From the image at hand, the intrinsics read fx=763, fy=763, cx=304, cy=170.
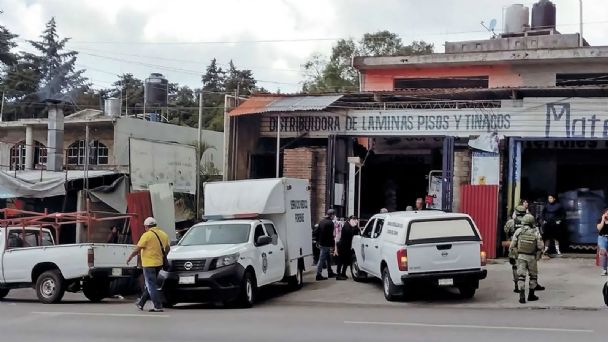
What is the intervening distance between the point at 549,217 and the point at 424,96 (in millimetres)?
4953

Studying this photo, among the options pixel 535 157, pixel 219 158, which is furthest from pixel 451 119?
pixel 219 158

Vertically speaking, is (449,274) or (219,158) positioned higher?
(219,158)

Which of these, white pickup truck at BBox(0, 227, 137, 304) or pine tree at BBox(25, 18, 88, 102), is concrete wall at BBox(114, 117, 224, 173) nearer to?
white pickup truck at BBox(0, 227, 137, 304)

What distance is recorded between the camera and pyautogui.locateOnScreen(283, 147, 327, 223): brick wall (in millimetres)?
23500

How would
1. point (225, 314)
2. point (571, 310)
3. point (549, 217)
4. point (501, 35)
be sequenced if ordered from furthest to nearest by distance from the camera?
point (501, 35) → point (549, 217) → point (571, 310) → point (225, 314)

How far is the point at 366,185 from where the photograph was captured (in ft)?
85.7

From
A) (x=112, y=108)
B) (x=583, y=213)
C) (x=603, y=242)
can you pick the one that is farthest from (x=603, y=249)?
(x=112, y=108)

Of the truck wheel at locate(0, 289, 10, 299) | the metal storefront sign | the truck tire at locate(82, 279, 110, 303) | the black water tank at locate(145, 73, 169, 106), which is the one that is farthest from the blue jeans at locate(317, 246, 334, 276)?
the black water tank at locate(145, 73, 169, 106)

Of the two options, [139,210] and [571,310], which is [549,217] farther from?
[139,210]

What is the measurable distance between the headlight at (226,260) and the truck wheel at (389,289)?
318cm

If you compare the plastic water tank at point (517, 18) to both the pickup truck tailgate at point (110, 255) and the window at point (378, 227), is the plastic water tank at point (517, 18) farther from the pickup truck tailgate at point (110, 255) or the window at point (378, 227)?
the pickup truck tailgate at point (110, 255)

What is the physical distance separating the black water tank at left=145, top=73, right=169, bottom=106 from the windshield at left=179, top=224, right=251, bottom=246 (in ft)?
70.3

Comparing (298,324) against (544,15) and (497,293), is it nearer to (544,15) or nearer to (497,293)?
(497,293)

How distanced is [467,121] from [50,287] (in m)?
12.1
